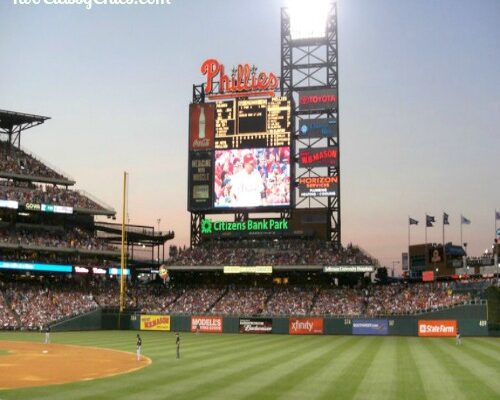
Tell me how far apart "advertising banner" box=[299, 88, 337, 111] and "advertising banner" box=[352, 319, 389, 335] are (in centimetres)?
2374

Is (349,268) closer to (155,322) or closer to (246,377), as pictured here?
(155,322)

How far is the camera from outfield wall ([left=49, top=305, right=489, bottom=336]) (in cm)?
5238

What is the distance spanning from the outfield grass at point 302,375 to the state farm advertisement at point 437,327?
11.2 metres

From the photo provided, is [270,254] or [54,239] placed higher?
[54,239]

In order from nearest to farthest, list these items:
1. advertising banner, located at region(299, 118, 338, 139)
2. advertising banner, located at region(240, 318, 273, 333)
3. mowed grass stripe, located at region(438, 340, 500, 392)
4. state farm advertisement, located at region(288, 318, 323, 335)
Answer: mowed grass stripe, located at region(438, 340, 500, 392) → state farm advertisement, located at region(288, 318, 323, 335) → advertising banner, located at region(240, 318, 273, 333) → advertising banner, located at region(299, 118, 338, 139)

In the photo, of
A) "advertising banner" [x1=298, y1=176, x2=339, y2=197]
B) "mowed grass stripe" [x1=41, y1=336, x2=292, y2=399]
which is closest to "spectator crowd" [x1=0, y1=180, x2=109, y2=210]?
"advertising banner" [x1=298, y1=176, x2=339, y2=197]

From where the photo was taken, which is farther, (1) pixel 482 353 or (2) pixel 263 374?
(1) pixel 482 353

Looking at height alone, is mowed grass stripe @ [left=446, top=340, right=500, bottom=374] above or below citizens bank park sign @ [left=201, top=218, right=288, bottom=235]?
below

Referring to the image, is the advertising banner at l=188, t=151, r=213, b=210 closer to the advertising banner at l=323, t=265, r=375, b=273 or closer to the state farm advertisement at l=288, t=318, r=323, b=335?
the advertising banner at l=323, t=265, r=375, b=273

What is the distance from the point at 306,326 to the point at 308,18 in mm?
33782

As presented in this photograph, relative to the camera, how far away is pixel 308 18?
6781cm

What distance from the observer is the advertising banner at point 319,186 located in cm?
6450

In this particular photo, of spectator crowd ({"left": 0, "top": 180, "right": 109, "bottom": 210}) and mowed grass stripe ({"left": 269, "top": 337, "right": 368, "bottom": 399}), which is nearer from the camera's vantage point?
mowed grass stripe ({"left": 269, "top": 337, "right": 368, "bottom": 399})

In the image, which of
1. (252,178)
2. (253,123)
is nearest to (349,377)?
(252,178)
